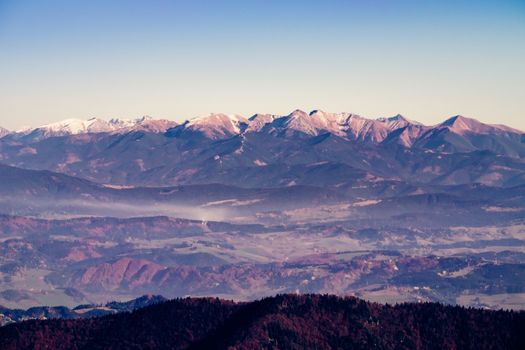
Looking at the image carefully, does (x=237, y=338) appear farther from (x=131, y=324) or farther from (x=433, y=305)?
(x=433, y=305)

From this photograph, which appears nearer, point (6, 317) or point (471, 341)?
point (471, 341)

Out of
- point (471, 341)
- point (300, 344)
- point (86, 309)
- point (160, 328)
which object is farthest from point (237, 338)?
point (86, 309)

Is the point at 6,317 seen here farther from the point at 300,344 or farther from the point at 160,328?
the point at 300,344

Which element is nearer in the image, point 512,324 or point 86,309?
point 512,324

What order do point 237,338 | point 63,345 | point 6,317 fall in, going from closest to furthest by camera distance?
1. point 237,338
2. point 63,345
3. point 6,317

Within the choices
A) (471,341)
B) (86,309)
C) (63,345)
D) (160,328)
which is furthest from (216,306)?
(86,309)

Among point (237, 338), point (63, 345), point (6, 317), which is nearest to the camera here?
point (237, 338)
